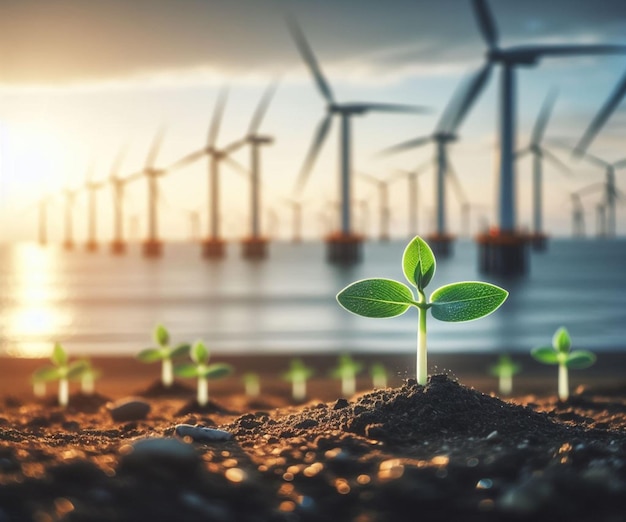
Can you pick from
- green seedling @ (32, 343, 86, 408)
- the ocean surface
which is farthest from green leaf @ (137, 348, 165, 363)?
the ocean surface

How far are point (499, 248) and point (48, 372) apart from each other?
86.9 metres

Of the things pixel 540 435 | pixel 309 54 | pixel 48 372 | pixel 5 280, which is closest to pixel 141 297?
pixel 309 54

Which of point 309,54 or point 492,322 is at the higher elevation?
point 309,54

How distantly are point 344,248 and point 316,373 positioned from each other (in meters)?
99.8

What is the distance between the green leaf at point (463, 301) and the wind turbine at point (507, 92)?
54.9m

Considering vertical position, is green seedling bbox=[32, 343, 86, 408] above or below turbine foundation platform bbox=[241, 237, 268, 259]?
below

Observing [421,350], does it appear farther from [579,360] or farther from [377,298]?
[579,360]

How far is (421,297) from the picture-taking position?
5.00 metres

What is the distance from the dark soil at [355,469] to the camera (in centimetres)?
334

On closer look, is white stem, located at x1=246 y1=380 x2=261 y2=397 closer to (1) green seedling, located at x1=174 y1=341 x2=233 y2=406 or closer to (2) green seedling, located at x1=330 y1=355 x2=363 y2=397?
(2) green seedling, located at x1=330 y1=355 x2=363 y2=397

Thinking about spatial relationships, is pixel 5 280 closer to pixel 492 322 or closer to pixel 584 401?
pixel 492 322

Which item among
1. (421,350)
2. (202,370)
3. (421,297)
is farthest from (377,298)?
(202,370)

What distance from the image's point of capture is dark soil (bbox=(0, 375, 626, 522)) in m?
3.34

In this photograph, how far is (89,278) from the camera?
11931 cm
